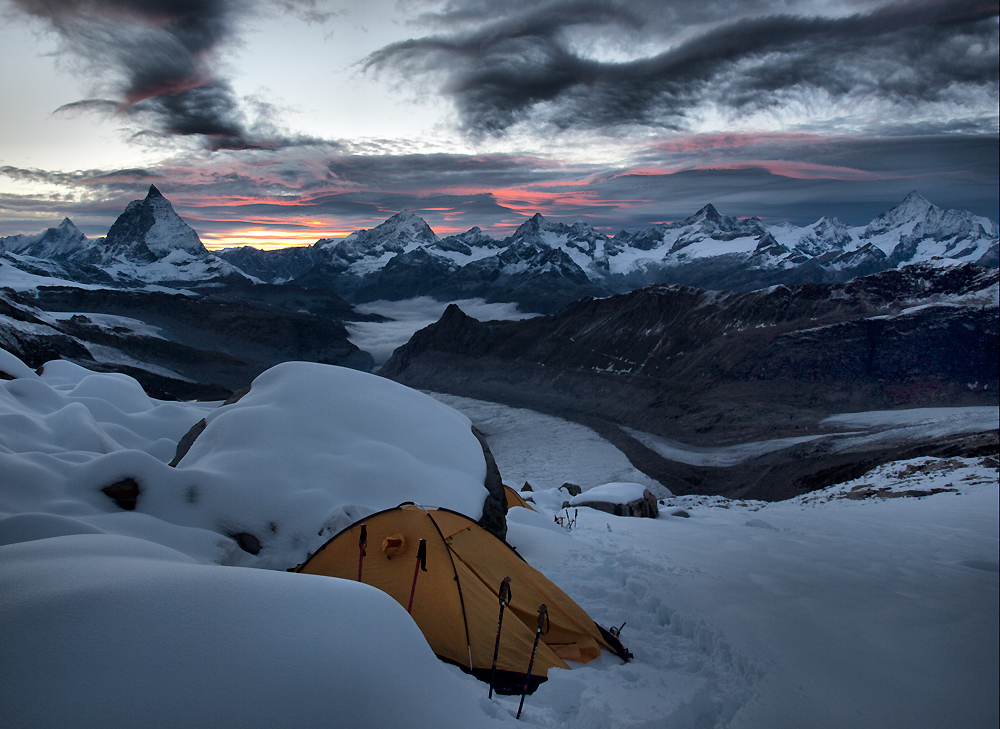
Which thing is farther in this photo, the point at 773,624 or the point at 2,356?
the point at 2,356

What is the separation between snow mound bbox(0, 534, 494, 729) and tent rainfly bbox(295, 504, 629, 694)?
2005 millimetres

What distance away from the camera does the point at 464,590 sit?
6.81 m

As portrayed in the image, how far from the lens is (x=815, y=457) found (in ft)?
152

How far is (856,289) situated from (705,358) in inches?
1117

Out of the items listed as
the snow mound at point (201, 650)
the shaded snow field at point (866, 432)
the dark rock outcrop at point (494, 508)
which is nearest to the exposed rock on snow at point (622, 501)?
the dark rock outcrop at point (494, 508)

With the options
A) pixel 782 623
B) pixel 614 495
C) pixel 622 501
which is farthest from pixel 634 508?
pixel 782 623

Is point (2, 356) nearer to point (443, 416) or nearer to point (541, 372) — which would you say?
point (443, 416)

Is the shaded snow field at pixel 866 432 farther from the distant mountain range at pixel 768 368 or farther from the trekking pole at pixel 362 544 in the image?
the trekking pole at pixel 362 544

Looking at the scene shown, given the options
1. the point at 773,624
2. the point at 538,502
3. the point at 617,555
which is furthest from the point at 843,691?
the point at 538,502

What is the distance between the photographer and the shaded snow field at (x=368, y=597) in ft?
11.1

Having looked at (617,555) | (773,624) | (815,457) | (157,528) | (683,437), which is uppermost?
(157,528)

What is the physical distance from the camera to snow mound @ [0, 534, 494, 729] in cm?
306

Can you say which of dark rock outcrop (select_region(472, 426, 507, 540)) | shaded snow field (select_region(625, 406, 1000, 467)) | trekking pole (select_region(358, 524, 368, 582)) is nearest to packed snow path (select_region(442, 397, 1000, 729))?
dark rock outcrop (select_region(472, 426, 507, 540))

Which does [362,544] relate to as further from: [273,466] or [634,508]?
[634,508]
